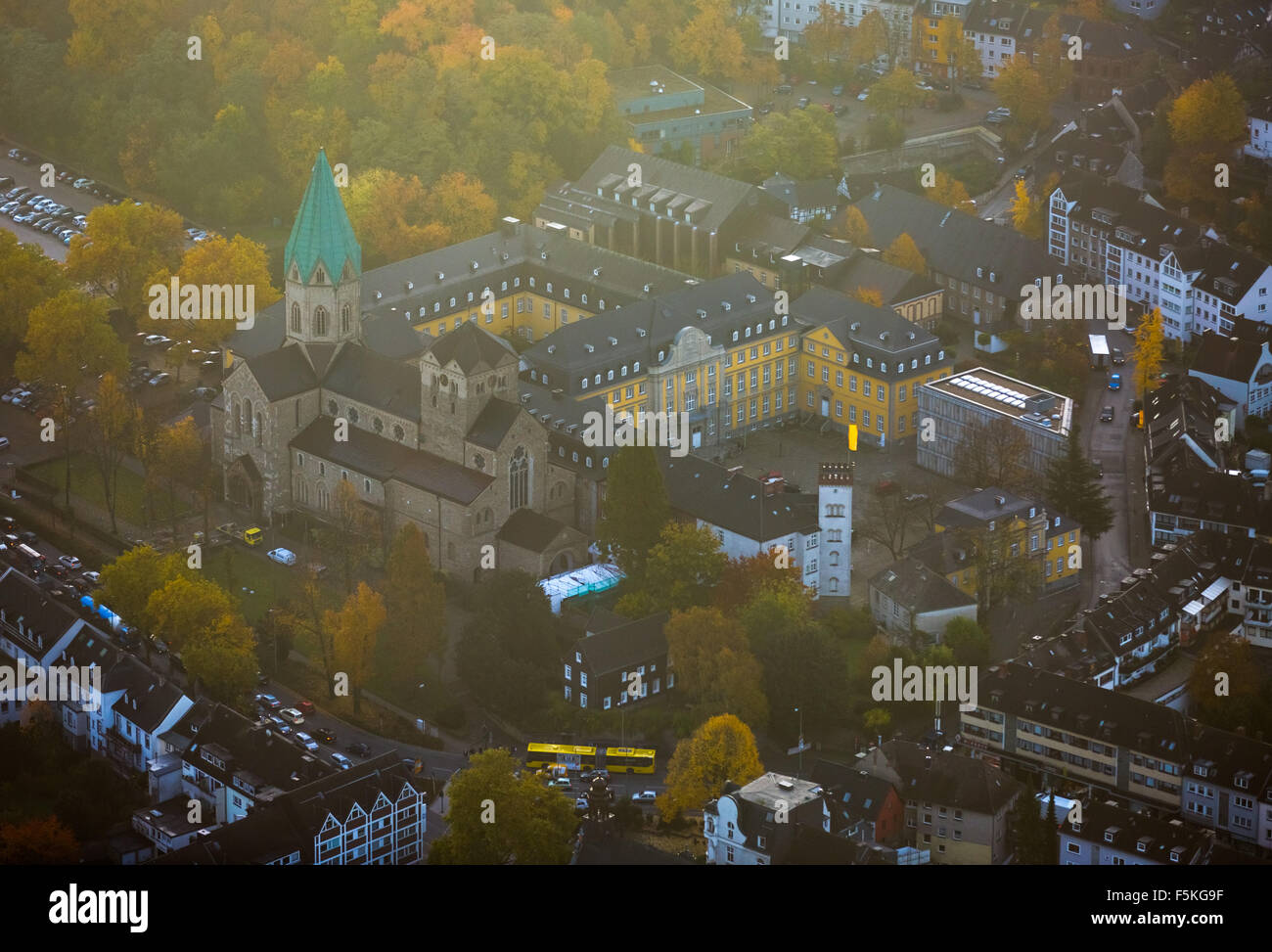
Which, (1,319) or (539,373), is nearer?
(539,373)

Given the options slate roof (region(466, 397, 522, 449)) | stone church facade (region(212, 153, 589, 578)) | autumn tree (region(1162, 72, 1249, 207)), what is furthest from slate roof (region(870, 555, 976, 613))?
autumn tree (region(1162, 72, 1249, 207))

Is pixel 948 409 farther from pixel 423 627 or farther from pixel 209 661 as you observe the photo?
pixel 209 661

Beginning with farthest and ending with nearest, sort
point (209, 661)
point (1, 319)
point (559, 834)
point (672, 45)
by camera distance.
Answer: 1. point (672, 45)
2. point (1, 319)
3. point (209, 661)
4. point (559, 834)

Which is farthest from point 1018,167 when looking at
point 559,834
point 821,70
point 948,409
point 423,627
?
point 559,834

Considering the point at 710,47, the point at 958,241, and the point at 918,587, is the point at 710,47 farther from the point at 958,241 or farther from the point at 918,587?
the point at 918,587

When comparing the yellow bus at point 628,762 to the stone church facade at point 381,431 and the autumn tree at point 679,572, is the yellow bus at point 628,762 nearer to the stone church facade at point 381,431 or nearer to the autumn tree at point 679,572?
the autumn tree at point 679,572

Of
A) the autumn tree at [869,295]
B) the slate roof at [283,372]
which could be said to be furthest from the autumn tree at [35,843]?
the autumn tree at [869,295]

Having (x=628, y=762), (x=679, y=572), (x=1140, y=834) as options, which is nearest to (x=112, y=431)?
(x=679, y=572)
